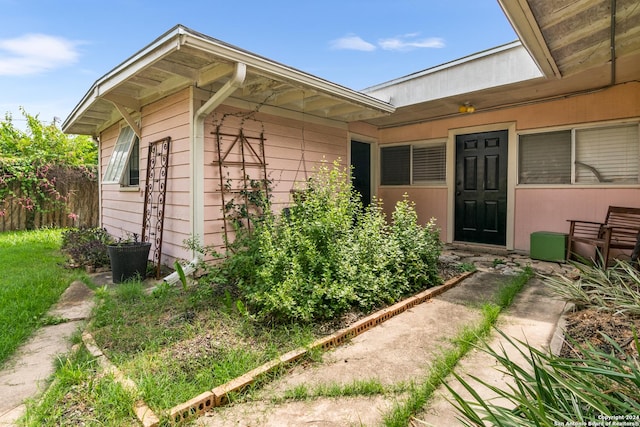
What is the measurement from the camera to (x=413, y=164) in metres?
6.42

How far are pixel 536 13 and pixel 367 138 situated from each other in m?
3.84

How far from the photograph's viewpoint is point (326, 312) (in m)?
2.49

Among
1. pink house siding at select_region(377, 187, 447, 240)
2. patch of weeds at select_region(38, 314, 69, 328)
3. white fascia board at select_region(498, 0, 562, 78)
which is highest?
white fascia board at select_region(498, 0, 562, 78)

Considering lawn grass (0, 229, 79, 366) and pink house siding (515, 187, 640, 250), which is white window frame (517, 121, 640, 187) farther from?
lawn grass (0, 229, 79, 366)

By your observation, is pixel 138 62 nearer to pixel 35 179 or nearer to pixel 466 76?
pixel 466 76

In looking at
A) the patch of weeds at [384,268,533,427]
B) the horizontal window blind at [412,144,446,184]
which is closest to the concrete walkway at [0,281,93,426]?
the patch of weeds at [384,268,533,427]

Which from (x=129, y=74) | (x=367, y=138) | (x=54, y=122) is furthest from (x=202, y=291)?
(x=54, y=122)

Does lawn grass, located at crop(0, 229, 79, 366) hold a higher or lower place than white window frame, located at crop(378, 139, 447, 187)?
lower

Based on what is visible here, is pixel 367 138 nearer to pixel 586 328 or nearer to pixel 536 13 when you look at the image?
pixel 536 13

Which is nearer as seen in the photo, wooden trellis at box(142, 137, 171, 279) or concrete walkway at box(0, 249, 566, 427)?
concrete walkway at box(0, 249, 566, 427)

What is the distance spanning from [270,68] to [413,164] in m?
3.85

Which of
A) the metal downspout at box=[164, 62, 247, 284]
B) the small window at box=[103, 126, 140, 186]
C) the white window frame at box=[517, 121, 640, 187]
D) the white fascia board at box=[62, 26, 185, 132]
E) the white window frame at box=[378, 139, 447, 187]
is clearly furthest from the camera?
the white window frame at box=[378, 139, 447, 187]

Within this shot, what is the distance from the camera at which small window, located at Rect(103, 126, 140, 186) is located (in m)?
5.30

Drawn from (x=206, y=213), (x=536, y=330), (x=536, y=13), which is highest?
(x=536, y=13)
